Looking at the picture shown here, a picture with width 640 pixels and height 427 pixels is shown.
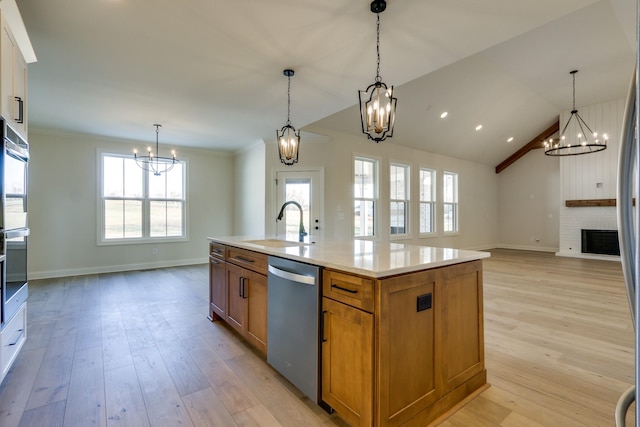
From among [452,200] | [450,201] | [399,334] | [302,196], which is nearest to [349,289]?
[399,334]

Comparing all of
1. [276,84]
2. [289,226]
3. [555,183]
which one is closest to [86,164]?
[289,226]

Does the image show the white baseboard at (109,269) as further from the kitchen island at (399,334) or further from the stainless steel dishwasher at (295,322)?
the kitchen island at (399,334)

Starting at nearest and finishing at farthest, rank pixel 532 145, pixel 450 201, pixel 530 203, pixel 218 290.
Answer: pixel 218 290 < pixel 450 201 < pixel 532 145 < pixel 530 203

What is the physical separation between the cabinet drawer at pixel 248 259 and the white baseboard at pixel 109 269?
4.18m

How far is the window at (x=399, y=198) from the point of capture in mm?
6879

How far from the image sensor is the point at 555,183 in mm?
8664

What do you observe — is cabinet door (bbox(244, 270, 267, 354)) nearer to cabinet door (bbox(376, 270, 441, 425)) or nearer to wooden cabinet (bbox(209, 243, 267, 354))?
wooden cabinet (bbox(209, 243, 267, 354))

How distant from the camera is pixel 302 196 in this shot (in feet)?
19.2

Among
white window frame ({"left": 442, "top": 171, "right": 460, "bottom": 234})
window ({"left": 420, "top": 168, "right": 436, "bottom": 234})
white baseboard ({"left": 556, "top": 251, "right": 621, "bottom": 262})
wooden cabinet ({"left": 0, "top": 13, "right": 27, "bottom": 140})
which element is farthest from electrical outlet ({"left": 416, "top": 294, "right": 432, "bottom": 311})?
white baseboard ({"left": 556, "top": 251, "right": 621, "bottom": 262})

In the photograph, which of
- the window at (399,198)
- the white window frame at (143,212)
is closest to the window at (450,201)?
the window at (399,198)

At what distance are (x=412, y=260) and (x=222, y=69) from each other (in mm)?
2669

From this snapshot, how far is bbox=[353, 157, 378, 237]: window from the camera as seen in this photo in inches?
247

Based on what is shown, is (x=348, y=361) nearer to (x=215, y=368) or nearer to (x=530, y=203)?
(x=215, y=368)

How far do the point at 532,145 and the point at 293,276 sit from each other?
980 centimetres
